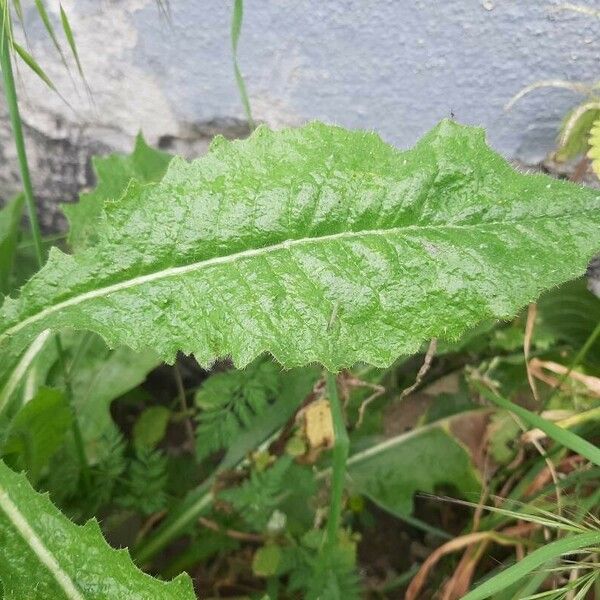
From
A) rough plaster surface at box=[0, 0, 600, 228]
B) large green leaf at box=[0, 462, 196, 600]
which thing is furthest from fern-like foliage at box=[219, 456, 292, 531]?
rough plaster surface at box=[0, 0, 600, 228]

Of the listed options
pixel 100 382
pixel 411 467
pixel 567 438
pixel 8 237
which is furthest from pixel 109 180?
pixel 567 438

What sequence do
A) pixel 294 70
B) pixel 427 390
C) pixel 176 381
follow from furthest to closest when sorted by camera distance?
pixel 176 381 < pixel 427 390 < pixel 294 70

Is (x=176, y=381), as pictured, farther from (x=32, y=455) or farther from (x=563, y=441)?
(x=563, y=441)

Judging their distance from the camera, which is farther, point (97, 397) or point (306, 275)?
point (97, 397)

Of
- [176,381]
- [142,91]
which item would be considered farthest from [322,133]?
[176,381]

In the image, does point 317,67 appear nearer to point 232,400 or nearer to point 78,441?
point 232,400

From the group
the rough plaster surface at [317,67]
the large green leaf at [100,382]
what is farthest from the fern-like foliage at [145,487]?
the rough plaster surface at [317,67]
